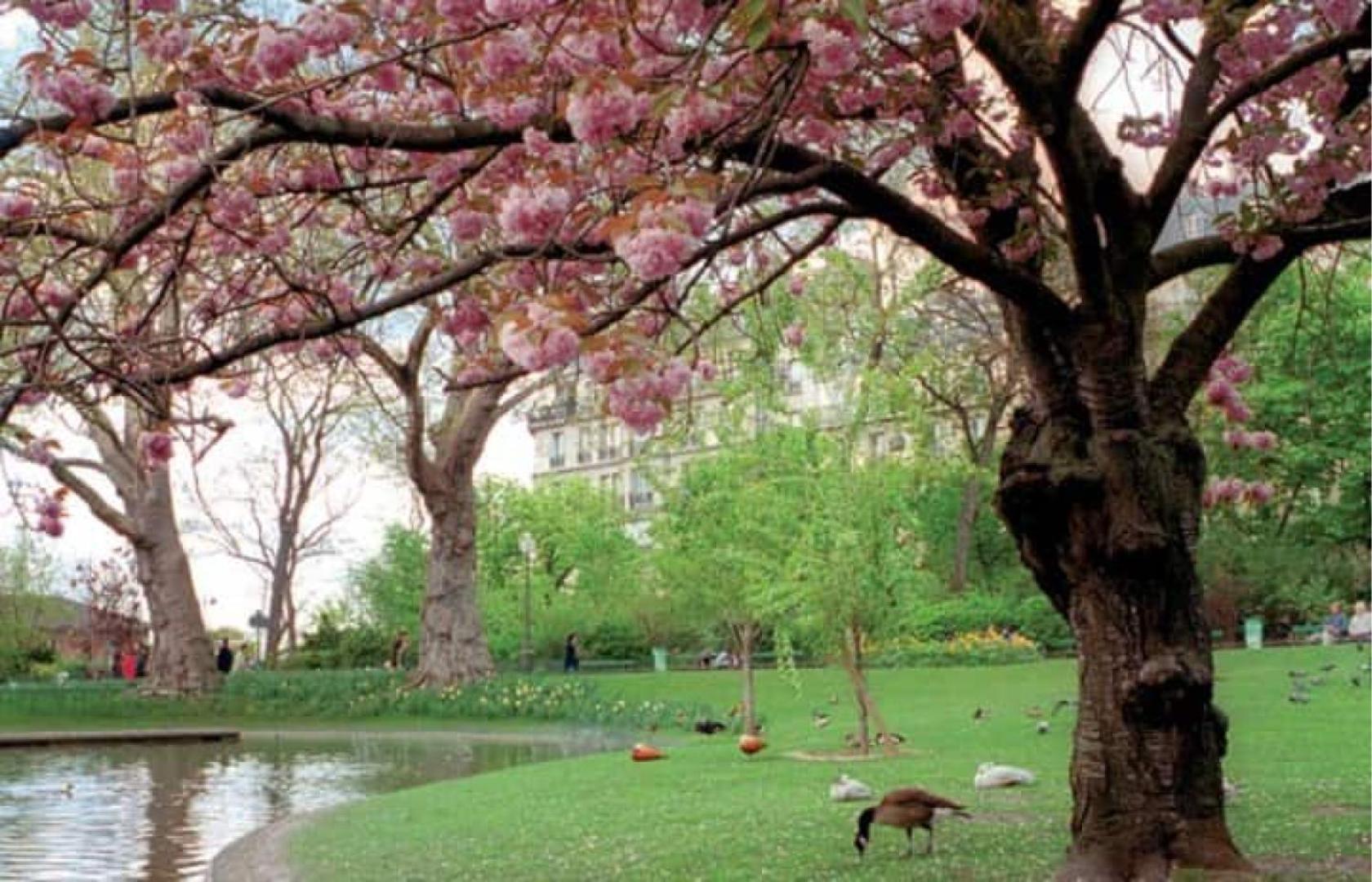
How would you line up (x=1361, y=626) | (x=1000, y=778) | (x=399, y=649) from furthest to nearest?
(x=399, y=649) → (x=1361, y=626) → (x=1000, y=778)

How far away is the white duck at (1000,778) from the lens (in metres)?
12.6

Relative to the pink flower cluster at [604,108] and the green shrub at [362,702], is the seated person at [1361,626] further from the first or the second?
the pink flower cluster at [604,108]

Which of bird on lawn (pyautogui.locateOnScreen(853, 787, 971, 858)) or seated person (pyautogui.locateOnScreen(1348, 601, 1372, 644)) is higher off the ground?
seated person (pyautogui.locateOnScreen(1348, 601, 1372, 644))

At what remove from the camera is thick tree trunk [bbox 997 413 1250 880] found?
7.60 metres

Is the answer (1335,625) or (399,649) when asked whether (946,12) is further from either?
(399,649)

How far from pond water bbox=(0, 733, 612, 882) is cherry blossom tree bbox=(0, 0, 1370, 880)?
476 centimetres

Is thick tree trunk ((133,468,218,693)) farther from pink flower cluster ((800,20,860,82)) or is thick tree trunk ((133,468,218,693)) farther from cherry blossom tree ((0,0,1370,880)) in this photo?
pink flower cluster ((800,20,860,82))

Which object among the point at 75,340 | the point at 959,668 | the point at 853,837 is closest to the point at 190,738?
the point at 959,668

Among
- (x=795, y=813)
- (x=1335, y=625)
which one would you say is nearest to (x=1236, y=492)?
(x=795, y=813)

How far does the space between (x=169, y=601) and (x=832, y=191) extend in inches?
1143

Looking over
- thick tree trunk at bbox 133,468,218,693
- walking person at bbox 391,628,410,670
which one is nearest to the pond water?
thick tree trunk at bbox 133,468,218,693

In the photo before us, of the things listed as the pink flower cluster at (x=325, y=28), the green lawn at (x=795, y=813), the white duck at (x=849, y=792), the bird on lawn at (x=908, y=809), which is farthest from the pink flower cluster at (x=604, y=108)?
the white duck at (x=849, y=792)

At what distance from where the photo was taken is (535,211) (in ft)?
18.6

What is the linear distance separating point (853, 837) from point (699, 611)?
1328 cm
